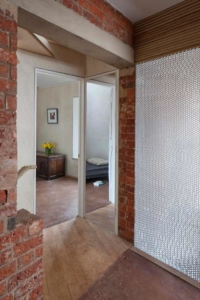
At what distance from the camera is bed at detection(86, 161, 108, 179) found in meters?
5.17

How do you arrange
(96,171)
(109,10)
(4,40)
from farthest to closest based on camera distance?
(96,171)
(109,10)
(4,40)

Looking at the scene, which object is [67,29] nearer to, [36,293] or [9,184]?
[9,184]

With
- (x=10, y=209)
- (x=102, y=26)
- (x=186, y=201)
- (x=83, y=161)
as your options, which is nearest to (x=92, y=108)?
(x=83, y=161)

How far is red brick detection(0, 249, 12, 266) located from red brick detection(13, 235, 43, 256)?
0.11 ft

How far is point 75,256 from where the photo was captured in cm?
224

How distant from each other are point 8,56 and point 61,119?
4967mm

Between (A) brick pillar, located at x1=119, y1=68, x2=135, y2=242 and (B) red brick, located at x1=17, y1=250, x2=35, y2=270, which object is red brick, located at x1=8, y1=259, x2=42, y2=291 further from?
(A) brick pillar, located at x1=119, y1=68, x2=135, y2=242

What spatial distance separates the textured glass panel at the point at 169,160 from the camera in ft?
6.09

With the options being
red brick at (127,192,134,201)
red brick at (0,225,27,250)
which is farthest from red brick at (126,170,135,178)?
red brick at (0,225,27,250)

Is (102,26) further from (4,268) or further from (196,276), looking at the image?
(196,276)

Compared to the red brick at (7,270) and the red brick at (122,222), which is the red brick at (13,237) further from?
the red brick at (122,222)

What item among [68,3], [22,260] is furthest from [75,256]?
[68,3]

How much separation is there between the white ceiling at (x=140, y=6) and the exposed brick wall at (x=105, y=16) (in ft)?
0.17

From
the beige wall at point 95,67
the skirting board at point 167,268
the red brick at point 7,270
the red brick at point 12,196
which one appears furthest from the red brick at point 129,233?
the beige wall at point 95,67
